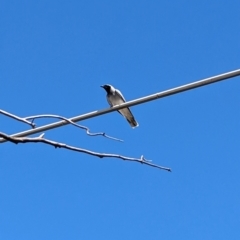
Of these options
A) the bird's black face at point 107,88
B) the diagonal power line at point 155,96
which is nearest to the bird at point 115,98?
the bird's black face at point 107,88

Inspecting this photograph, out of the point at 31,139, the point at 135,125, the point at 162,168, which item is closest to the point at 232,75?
the point at 162,168

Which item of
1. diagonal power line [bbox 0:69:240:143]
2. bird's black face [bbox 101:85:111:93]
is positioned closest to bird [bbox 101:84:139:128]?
bird's black face [bbox 101:85:111:93]

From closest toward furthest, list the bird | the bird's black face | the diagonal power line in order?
1. the diagonal power line
2. the bird
3. the bird's black face

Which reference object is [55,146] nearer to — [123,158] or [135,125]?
[123,158]

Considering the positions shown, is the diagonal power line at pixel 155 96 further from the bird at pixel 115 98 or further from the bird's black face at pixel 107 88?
the bird's black face at pixel 107 88

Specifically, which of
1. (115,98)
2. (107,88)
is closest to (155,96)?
(115,98)

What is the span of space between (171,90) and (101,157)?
177cm

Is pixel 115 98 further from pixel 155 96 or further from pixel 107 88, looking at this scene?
pixel 155 96

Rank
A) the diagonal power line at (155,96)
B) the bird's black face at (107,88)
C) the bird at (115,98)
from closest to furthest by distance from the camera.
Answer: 1. the diagonal power line at (155,96)
2. the bird at (115,98)
3. the bird's black face at (107,88)

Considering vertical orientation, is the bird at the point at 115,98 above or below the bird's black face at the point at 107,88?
below

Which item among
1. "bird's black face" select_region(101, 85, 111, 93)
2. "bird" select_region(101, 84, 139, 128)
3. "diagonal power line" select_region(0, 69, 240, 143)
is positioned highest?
"bird's black face" select_region(101, 85, 111, 93)

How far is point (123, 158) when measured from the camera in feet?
6.91

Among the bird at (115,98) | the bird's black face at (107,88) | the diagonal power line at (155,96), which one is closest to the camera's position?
the diagonal power line at (155,96)

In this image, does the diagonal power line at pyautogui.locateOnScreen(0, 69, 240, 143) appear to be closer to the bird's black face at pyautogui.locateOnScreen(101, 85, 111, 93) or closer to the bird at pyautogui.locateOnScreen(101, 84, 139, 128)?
the bird at pyautogui.locateOnScreen(101, 84, 139, 128)
